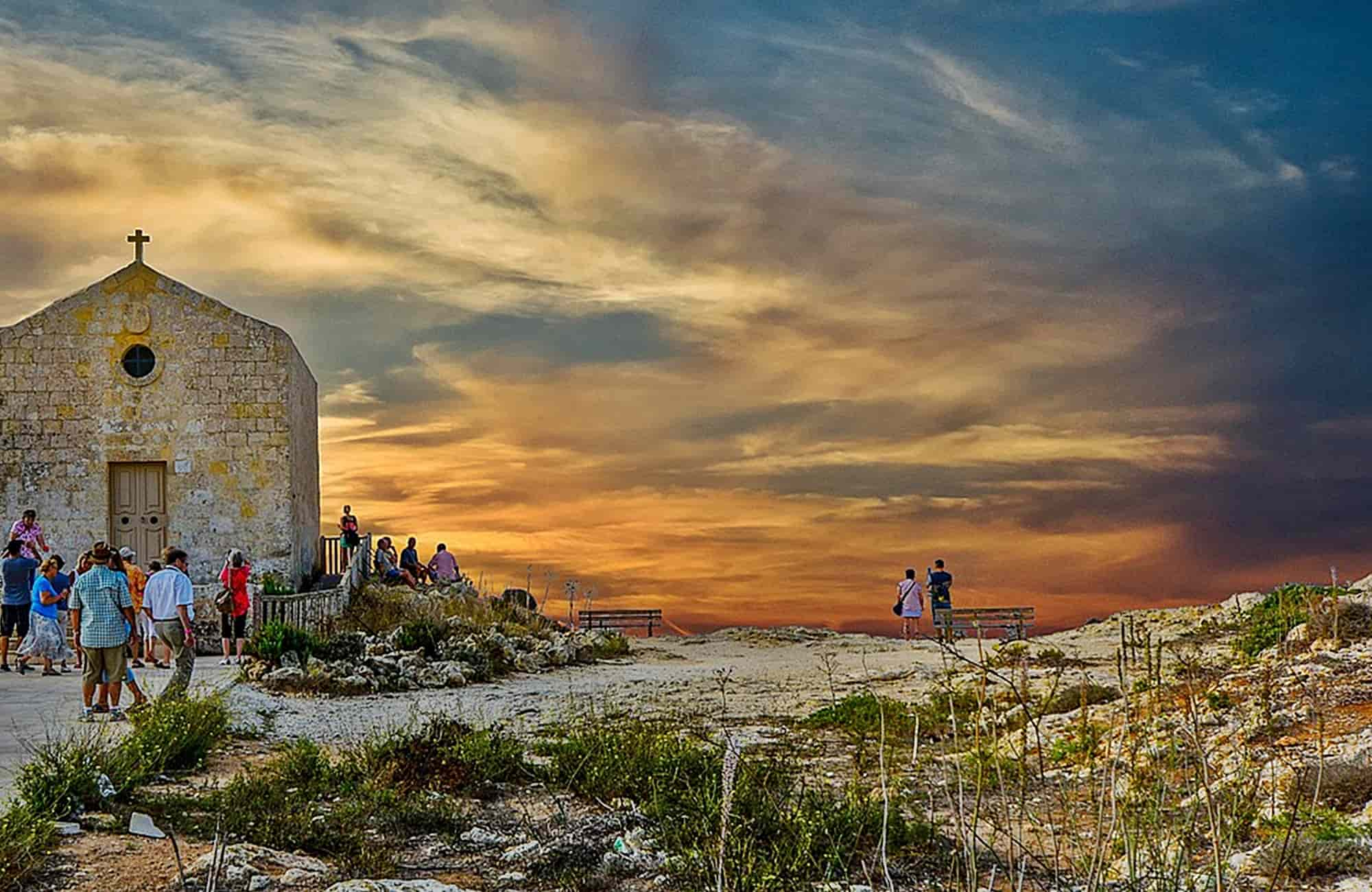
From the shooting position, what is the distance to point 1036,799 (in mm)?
9383

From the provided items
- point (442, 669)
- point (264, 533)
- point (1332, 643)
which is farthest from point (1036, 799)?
point (264, 533)

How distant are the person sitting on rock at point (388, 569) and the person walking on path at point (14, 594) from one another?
905cm

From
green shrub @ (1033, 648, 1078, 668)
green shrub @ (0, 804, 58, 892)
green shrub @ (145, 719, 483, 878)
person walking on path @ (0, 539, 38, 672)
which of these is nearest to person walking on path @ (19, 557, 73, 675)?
person walking on path @ (0, 539, 38, 672)

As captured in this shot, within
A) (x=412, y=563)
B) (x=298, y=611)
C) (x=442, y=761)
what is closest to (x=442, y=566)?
Result: (x=412, y=563)

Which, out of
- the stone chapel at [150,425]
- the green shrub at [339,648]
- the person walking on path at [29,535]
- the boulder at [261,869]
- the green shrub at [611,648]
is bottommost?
the boulder at [261,869]

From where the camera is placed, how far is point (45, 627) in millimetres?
17125

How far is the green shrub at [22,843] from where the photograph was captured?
6.68 meters

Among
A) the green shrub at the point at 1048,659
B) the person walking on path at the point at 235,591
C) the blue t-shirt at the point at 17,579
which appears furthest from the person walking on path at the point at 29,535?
the green shrub at the point at 1048,659

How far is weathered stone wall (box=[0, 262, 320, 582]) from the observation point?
2411 centimetres

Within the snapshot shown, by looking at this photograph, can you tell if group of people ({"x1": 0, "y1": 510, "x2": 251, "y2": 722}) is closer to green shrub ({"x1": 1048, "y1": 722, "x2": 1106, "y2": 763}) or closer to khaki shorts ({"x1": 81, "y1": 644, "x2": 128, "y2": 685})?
khaki shorts ({"x1": 81, "y1": 644, "x2": 128, "y2": 685})

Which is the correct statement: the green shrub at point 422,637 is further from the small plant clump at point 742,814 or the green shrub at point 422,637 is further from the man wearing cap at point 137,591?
the small plant clump at point 742,814

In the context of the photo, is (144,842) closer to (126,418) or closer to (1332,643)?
(1332,643)

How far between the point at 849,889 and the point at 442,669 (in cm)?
1204

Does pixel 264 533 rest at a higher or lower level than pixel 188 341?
lower
